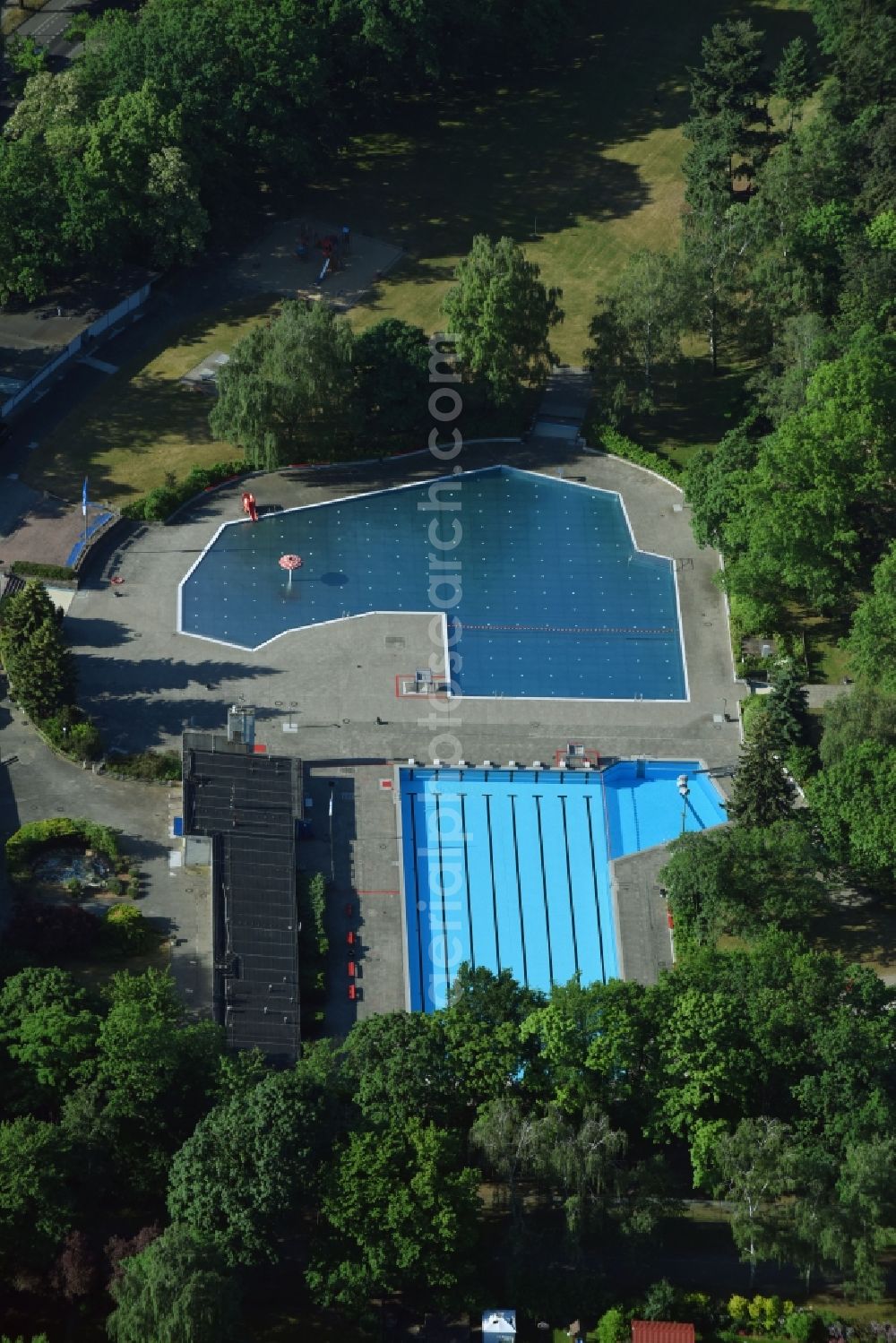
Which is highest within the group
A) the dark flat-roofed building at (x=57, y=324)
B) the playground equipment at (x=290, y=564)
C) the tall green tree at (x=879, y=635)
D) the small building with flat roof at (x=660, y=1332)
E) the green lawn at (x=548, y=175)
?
the green lawn at (x=548, y=175)

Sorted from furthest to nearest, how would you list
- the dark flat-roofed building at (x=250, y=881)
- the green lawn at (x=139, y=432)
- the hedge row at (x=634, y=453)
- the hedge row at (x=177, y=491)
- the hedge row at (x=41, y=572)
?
the hedge row at (x=634, y=453), the green lawn at (x=139, y=432), the hedge row at (x=177, y=491), the hedge row at (x=41, y=572), the dark flat-roofed building at (x=250, y=881)

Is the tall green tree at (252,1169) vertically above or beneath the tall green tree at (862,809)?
beneath

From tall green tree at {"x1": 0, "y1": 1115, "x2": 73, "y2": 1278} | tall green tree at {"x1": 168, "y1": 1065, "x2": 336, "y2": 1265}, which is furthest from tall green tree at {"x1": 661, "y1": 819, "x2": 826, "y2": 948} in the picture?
tall green tree at {"x1": 0, "y1": 1115, "x2": 73, "y2": 1278}

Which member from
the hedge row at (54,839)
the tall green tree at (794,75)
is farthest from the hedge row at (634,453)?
the hedge row at (54,839)

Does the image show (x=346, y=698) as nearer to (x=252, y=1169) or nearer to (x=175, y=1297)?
(x=252, y=1169)

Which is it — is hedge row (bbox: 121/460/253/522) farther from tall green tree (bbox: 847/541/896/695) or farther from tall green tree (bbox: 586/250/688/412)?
tall green tree (bbox: 847/541/896/695)

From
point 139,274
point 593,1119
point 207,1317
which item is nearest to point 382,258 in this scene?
point 139,274

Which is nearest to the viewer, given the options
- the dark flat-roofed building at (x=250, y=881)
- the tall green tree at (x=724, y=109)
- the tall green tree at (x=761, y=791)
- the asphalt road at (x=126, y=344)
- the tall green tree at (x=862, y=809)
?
the dark flat-roofed building at (x=250, y=881)

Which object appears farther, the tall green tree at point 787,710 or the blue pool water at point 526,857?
the tall green tree at point 787,710

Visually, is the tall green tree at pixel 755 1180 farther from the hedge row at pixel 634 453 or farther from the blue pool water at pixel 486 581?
the hedge row at pixel 634 453
